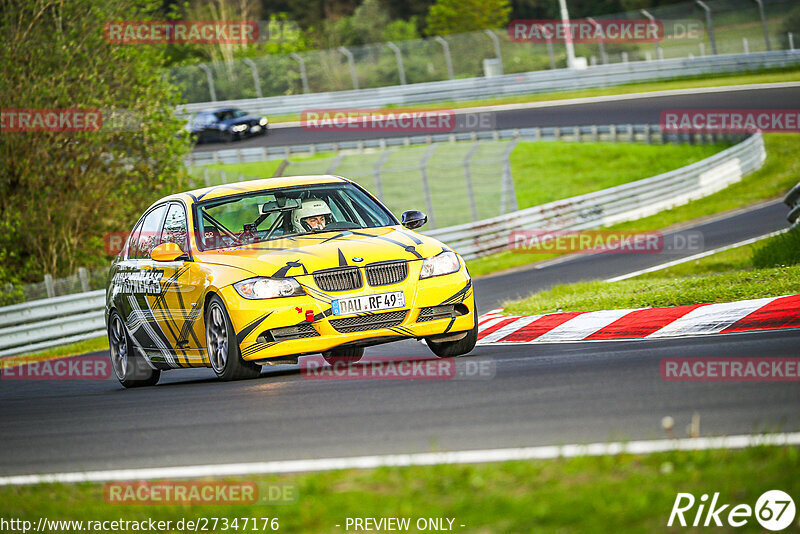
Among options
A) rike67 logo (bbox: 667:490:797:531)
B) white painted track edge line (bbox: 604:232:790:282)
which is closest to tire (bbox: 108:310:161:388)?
rike67 logo (bbox: 667:490:797:531)

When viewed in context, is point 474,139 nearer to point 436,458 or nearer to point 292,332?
point 292,332

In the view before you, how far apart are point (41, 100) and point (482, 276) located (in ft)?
32.5

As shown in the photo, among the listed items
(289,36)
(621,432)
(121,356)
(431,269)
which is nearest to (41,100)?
(121,356)

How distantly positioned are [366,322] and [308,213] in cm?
175

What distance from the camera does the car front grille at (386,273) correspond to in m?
8.60

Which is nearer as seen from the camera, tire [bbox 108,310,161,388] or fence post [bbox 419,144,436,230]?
tire [bbox 108,310,161,388]

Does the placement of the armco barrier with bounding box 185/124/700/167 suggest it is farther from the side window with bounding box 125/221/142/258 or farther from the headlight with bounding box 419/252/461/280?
the headlight with bounding box 419/252/461/280

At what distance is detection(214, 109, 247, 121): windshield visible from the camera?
156ft

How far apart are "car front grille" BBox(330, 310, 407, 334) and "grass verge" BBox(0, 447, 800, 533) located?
350 cm

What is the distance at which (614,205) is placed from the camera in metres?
27.2

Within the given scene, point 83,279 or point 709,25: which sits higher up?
point 709,25

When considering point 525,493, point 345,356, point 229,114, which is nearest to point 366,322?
point 345,356

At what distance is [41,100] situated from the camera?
23.3 meters

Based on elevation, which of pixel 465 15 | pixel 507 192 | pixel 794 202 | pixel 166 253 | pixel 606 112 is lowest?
pixel 507 192
